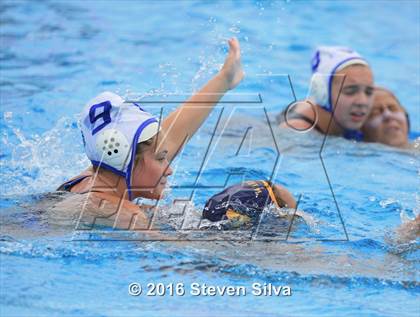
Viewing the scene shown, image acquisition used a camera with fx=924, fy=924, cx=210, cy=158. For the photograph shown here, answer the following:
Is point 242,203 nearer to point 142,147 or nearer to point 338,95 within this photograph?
point 142,147

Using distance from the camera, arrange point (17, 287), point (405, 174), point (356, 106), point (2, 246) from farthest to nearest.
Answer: point (356, 106)
point (405, 174)
point (2, 246)
point (17, 287)

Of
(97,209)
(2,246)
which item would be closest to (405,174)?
(97,209)

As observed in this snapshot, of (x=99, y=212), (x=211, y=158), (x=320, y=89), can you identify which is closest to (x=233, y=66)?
(x=99, y=212)

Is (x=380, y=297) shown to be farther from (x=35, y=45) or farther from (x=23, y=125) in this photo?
(x=35, y=45)

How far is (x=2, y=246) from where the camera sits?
180 inches

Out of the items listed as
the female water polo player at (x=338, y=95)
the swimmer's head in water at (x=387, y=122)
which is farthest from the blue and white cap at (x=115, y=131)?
the swimmer's head in water at (x=387, y=122)

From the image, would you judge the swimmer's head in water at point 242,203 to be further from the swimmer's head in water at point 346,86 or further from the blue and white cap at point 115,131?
the swimmer's head in water at point 346,86

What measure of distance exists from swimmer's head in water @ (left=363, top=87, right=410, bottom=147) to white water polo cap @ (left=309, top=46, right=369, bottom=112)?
0.35 metres

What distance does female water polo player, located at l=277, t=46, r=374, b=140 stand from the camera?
24.2 feet

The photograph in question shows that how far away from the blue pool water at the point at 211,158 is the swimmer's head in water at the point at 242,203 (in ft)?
0.63

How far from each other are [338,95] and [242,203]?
2871 mm

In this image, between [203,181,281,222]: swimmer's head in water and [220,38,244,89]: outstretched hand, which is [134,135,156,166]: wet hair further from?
[220,38,244,89]: outstretched hand

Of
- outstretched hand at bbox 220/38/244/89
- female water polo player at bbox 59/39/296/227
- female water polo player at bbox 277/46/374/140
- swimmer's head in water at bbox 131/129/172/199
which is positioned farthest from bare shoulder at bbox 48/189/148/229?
female water polo player at bbox 277/46/374/140

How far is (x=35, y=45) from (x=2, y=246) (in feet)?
15.4
